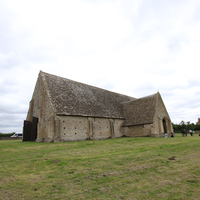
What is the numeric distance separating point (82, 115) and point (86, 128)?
232cm

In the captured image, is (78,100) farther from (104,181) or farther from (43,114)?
(104,181)

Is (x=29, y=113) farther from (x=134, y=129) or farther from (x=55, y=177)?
(x=55, y=177)

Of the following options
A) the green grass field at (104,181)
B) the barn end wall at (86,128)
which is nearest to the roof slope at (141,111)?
the barn end wall at (86,128)

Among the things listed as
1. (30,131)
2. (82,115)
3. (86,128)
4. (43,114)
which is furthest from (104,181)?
(30,131)

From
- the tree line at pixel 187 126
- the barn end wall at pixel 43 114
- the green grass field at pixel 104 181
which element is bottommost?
the green grass field at pixel 104 181

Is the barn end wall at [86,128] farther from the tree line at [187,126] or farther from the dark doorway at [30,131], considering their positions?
the tree line at [187,126]

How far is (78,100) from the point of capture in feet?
81.5

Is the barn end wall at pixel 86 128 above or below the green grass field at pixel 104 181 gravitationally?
above

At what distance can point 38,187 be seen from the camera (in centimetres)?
486

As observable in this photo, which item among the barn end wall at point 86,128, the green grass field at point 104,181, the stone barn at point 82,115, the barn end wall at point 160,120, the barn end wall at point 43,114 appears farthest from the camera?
the barn end wall at point 160,120

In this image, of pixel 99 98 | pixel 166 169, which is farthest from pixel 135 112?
pixel 166 169

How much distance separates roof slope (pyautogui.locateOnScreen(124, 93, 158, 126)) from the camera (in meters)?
26.4

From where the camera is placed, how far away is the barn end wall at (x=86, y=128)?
20822mm

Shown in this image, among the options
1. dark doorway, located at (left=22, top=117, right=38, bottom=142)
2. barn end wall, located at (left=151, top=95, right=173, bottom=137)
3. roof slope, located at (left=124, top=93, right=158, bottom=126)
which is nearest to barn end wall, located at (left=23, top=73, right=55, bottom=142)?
dark doorway, located at (left=22, top=117, right=38, bottom=142)
